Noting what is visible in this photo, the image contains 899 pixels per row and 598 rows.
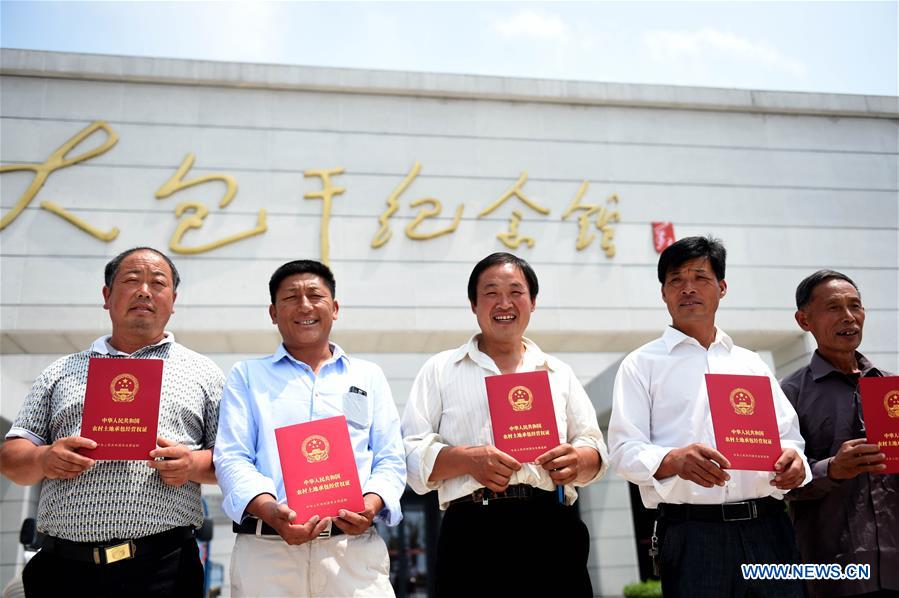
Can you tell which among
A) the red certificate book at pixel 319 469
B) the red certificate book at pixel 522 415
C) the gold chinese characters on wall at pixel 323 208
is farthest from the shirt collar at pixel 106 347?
the gold chinese characters on wall at pixel 323 208

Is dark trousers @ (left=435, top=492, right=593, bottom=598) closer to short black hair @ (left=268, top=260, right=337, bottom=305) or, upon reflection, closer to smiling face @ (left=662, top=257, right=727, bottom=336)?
smiling face @ (left=662, top=257, right=727, bottom=336)

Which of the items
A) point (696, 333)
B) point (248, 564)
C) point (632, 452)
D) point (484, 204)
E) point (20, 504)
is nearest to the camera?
point (248, 564)

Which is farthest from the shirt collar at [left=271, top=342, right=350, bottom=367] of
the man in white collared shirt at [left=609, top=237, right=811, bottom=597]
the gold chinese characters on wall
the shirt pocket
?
the gold chinese characters on wall

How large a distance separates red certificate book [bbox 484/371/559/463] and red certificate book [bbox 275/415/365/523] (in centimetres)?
52

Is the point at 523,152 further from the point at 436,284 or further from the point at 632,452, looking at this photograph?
the point at 632,452

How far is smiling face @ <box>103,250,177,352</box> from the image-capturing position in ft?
9.15

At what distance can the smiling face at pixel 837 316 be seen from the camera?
324 cm

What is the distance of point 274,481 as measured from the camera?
2.55 metres

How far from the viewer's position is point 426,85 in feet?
27.5

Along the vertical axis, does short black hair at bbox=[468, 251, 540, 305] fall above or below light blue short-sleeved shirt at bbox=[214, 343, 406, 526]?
above

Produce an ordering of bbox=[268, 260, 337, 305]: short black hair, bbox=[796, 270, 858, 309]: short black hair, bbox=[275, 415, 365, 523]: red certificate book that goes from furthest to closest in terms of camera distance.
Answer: bbox=[796, 270, 858, 309]: short black hair, bbox=[268, 260, 337, 305]: short black hair, bbox=[275, 415, 365, 523]: red certificate book

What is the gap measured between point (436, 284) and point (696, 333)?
5.01 meters

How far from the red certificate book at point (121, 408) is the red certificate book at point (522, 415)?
3.86 feet

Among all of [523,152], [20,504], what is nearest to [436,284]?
[523,152]
